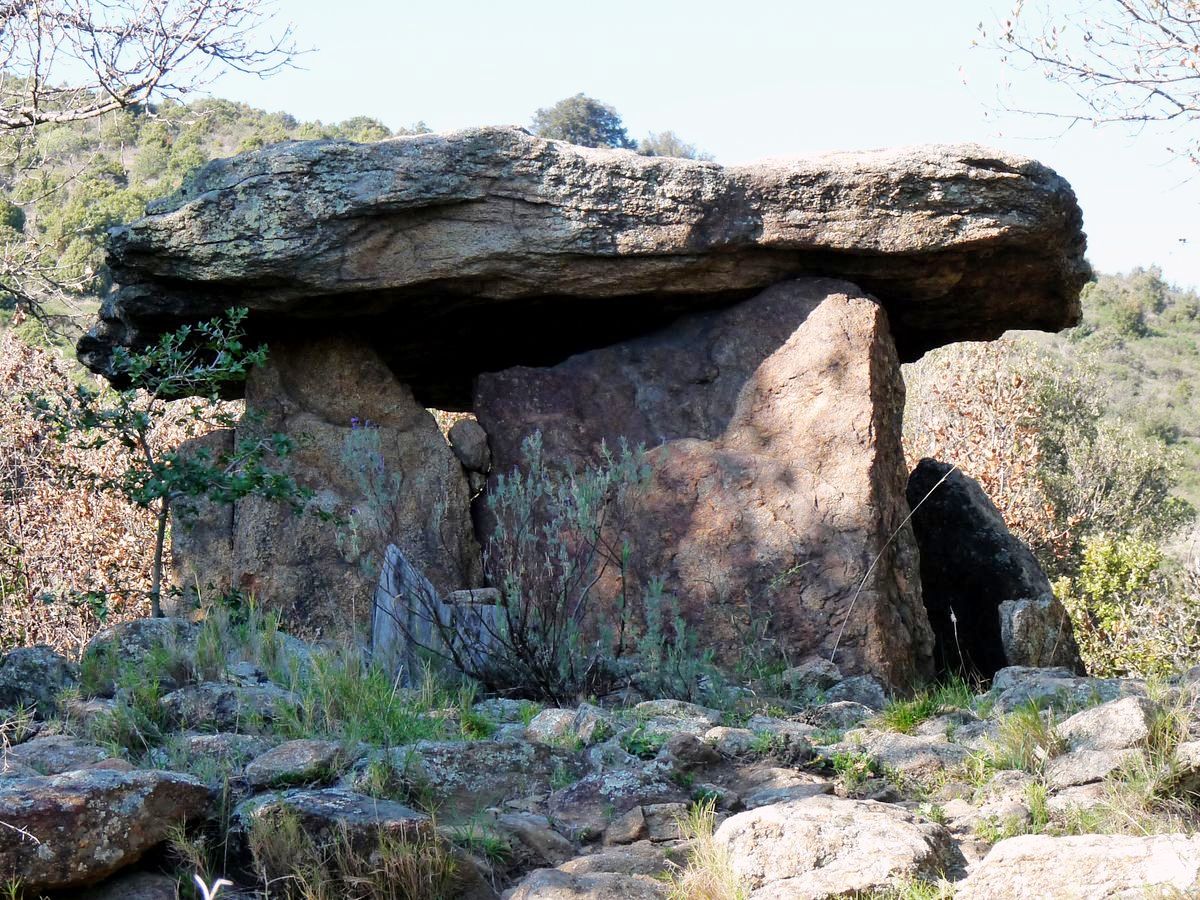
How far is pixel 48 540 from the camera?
37.2 feet

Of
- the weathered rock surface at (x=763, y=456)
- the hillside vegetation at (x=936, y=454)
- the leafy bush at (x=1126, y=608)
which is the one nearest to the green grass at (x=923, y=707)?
the weathered rock surface at (x=763, y=456)

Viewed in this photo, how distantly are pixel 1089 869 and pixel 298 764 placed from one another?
86.8 inches

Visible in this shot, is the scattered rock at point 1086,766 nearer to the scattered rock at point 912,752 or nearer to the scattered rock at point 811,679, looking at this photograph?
the scattered rock at point 912,752

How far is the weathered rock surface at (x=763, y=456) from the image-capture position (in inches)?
289

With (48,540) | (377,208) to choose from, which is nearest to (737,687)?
(377,208)

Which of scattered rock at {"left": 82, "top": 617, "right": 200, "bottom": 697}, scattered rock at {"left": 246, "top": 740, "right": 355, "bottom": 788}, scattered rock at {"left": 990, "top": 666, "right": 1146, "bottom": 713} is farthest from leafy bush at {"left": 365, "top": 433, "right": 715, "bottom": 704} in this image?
scattered rock at {"left": 246, "top": 740, "right": 355, "bottom": 788}

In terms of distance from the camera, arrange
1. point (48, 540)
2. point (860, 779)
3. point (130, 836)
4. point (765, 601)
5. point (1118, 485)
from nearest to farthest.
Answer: point (130, 836)
point (860, 779)
point (765, 601)
point (48, 540)
point (1118, 485)

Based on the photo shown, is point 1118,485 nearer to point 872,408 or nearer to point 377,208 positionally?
point 872,408

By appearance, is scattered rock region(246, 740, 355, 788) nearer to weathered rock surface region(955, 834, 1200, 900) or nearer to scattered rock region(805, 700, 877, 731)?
weathered rock surface region(955, 834, 1200, 900)

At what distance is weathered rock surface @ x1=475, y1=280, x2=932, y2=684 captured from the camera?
734 centimetres

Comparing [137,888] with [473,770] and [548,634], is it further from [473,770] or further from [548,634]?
[548,634]

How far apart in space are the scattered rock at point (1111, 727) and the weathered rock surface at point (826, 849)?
2.96ft

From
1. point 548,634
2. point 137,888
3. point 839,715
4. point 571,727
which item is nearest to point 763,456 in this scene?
point 548,634

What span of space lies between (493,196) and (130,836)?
510 centimetres
